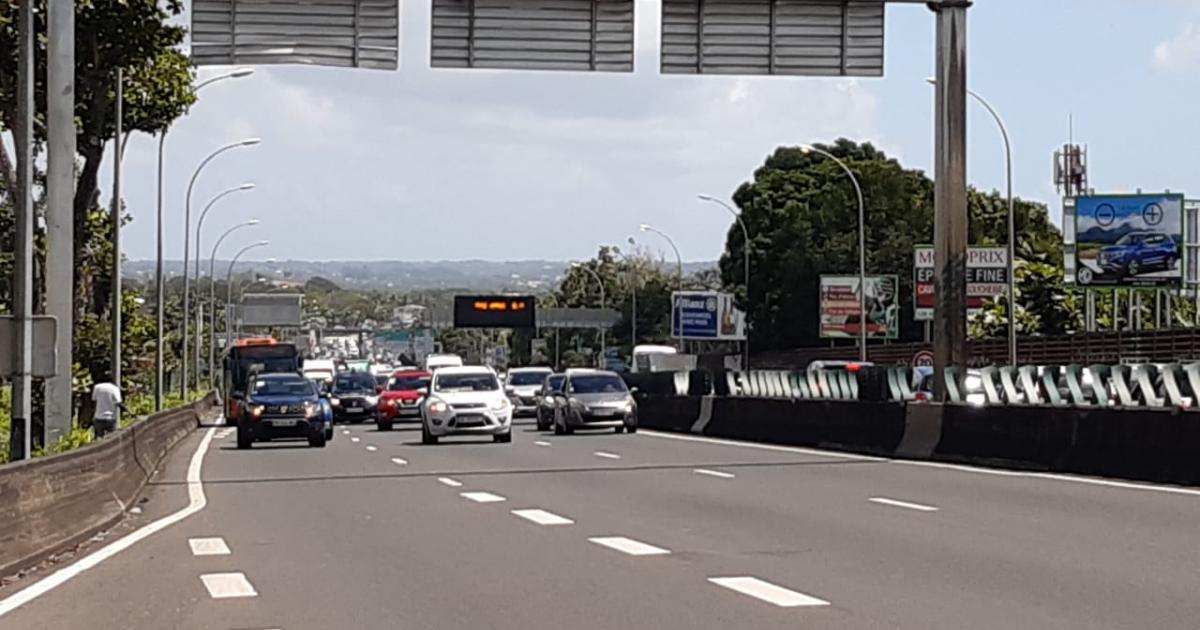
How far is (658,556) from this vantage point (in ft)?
47.5

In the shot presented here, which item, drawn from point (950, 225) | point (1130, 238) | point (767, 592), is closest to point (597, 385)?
point (950, 225)

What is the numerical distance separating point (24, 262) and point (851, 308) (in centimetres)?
6544

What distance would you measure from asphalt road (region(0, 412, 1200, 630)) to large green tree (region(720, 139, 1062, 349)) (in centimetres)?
6893

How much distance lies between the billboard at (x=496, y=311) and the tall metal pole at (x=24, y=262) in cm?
7909

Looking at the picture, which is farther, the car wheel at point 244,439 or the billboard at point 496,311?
the billboard at point 496,311

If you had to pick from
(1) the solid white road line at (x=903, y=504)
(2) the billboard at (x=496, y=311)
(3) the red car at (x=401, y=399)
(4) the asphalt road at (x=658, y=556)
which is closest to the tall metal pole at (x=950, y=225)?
(4) the asphalt road at (x=658, y=556)

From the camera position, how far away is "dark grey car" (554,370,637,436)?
1634 inches

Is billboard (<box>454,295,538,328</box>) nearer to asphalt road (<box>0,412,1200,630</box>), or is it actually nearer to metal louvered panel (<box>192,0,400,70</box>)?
metal louvered panel (<box>192,0,400,70</box>)

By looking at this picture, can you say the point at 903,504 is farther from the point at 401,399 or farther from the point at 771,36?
the point at 401,399

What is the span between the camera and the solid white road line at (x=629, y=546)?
48.5 ft

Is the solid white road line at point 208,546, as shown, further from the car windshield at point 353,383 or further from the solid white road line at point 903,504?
the car windshield at point 353,383

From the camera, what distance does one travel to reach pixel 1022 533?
15.8 metres

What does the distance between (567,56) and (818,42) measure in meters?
3.60

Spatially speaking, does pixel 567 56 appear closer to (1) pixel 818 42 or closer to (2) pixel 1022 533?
(1) pixel 818 42
